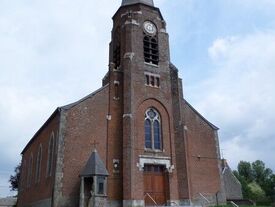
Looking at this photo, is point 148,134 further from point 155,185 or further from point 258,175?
point 258,175

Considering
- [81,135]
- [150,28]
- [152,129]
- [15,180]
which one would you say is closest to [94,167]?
[81,135]

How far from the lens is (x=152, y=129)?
920 inches

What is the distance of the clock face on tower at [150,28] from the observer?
2633cm

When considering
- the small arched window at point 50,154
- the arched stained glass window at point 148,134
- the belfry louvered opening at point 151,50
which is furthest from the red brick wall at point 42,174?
the belfry louvered opening at point 151,50

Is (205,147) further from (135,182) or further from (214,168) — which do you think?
(135,182)

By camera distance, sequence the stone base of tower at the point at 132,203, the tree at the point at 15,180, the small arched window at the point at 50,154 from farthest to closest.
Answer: the tree at the point at 15,180, the small arched window at the point at 50,154, the stone base of tower at the point at 132,203

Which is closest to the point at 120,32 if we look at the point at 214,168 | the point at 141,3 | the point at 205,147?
the point at 141,3

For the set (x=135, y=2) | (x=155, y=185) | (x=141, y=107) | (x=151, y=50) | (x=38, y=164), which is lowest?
(x=155, y=185)

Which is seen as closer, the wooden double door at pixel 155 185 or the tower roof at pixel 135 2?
the wooden double door at pixel 155 185

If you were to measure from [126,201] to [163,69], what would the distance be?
11235 millimetres

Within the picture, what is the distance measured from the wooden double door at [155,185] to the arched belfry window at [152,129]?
1624mm

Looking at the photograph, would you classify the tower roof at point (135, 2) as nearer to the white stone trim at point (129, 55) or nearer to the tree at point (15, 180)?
the white stone trim at point (129, 55)

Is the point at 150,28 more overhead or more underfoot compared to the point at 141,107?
more overhead

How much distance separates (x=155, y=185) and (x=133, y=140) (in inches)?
146
